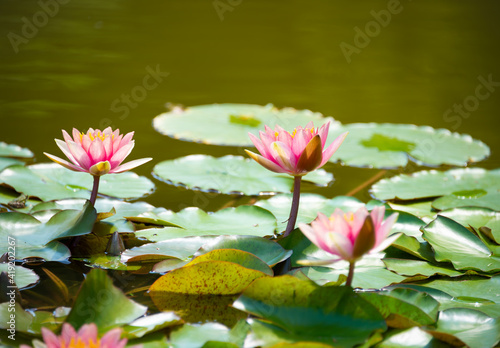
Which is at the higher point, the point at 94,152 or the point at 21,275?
the point at 94,152

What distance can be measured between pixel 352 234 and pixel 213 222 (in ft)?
2.13

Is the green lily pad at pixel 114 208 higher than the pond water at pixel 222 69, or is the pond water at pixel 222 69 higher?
the pond water at pixel 222 69

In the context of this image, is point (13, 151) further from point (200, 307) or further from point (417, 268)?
point (417, 268)

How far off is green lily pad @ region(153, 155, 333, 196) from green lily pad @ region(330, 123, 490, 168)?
0.29m

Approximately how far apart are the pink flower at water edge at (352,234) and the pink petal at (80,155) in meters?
0.63

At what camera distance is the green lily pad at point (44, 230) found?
53.3 inches

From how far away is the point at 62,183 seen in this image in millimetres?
1900

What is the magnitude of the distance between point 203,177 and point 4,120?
1130mm

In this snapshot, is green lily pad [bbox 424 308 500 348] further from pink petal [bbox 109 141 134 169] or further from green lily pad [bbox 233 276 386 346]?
pink petal [bbox 109 141 134 169]

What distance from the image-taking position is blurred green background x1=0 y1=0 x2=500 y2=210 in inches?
104

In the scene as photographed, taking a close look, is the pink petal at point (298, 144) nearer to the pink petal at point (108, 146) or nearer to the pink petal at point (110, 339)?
the pink petal at point (108, 146)

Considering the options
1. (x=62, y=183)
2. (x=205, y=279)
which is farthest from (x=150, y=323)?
(x=62, y=183)

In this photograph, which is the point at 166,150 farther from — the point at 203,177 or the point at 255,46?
the point at 255,46

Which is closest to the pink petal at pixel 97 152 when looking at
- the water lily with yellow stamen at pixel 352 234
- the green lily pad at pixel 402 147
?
the water lily with yellow stamen at pixel 352 234
